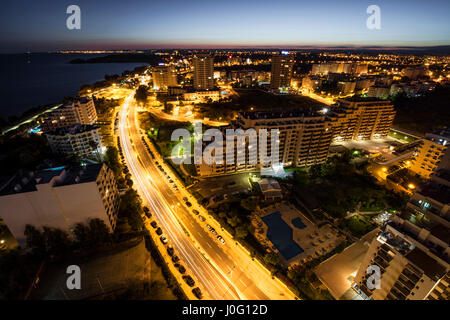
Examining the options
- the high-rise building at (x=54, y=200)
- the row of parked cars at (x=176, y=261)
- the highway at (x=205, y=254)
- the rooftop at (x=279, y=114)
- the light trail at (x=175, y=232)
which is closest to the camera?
the row of parked cars at (x=176, y=261)

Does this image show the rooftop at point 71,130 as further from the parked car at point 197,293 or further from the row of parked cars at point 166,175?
the parked car at point 197,293

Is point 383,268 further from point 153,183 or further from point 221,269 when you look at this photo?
point 153,183

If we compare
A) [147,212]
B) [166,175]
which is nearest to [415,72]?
[166,175]

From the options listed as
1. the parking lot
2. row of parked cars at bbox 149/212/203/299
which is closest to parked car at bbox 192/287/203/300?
row of parked cars at bbox 149/212/203/299

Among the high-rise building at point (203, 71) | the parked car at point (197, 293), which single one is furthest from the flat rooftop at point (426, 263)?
the high-rise building at point (203, 71)

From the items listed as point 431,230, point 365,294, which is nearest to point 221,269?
point 365,294

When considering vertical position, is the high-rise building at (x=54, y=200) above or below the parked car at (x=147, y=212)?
above

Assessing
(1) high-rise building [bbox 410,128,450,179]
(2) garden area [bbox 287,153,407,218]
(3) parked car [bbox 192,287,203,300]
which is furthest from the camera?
(1) high-rise building [bbox 410,128,450,179]

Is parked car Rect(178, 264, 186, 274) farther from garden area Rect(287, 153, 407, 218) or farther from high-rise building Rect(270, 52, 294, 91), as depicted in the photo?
high-rise building Rect(270, 52, 294, 91)
